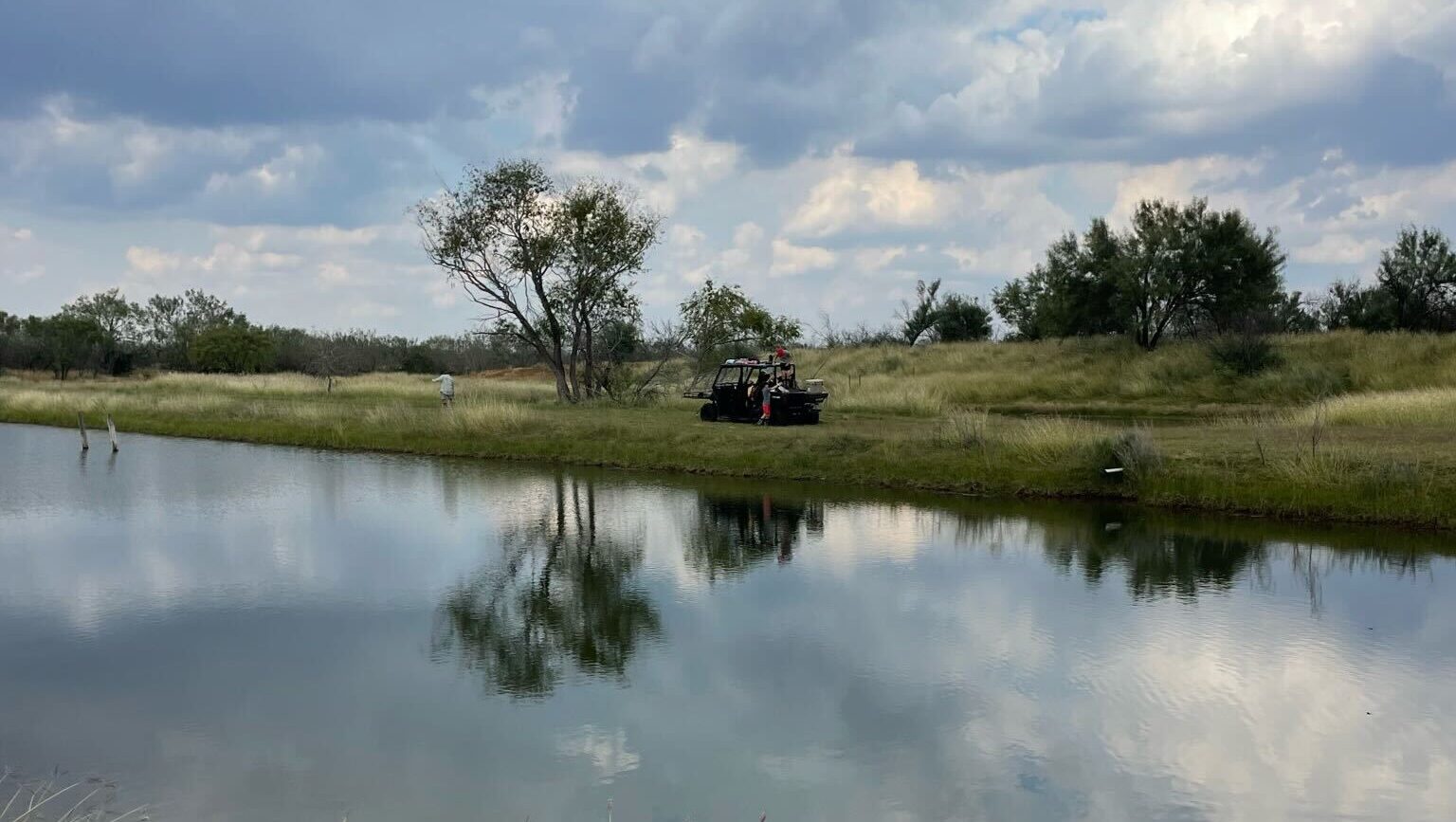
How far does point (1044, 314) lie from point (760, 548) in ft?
124

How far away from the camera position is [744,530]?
17.3 meters

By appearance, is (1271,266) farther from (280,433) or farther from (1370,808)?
(1370,808)

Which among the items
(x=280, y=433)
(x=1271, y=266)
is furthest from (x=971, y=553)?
(x=1271, y=266)

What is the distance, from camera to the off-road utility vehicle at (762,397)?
28188 mm

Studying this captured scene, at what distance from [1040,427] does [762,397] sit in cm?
819

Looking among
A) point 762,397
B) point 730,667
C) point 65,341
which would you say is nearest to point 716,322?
point 762,397

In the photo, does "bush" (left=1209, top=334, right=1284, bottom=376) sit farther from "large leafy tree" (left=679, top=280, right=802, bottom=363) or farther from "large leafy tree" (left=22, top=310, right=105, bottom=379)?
"large leafy tree" (left=22, top=310, right=105, bottom=379)

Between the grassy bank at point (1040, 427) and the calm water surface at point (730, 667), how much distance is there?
5.53 feet

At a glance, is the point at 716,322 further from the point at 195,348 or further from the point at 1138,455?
A: the point at 195,348

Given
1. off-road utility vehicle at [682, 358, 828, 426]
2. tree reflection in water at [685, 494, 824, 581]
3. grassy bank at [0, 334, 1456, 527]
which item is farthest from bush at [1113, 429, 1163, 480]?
off-road utility vehicle at [682, 358, 828, 426]

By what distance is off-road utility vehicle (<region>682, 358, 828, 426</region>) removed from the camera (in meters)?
28.2

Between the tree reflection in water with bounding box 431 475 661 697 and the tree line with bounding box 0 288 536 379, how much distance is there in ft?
153

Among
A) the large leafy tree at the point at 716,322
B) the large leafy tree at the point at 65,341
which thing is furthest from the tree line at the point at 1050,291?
the large leafy tree at the point at 65,341

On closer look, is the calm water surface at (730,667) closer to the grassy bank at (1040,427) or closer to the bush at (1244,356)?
the grassy bank at (1040,427)
